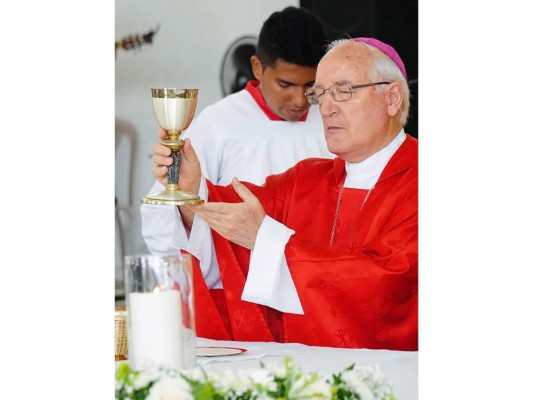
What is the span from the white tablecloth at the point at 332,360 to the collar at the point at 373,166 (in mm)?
793

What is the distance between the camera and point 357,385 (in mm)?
1922

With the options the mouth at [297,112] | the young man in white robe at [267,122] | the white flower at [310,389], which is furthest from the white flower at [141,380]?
the mouth at [297,112]

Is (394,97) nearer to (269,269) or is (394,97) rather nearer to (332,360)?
(269,269)

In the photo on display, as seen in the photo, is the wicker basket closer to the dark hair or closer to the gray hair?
the gray hair

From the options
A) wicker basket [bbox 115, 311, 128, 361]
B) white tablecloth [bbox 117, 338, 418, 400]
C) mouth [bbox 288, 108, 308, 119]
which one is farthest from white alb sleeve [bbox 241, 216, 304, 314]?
mouth [bbox 288, 108, 308, 119]

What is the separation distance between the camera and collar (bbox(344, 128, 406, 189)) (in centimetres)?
329

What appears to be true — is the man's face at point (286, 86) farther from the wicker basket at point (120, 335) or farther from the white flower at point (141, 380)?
the white flower at point (141, 380)

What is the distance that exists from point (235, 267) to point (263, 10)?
283cm

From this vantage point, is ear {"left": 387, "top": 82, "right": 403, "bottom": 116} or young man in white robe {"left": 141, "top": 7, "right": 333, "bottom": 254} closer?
ear {"left": 387, "top": 82, "right": 403, "bottom": 116}

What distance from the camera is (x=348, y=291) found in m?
2.87

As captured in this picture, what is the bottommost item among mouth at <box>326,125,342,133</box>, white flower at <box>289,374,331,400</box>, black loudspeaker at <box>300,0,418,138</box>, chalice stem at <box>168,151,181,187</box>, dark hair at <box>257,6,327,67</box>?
white flower at <box>289,374,331,400</box>
